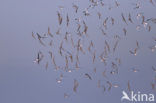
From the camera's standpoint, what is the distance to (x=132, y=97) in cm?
471

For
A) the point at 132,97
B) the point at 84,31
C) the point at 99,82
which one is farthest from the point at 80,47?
the point at 132,97

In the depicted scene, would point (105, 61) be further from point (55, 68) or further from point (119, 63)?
point (55, 68)

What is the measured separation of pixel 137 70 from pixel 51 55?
3.61 ft

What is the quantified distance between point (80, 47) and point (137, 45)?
0.72 m

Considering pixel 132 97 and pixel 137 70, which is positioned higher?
pixel 137 70

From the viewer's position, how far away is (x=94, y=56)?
181 inches

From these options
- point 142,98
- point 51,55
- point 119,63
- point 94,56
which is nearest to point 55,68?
point 51,55

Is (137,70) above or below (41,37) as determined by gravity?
below

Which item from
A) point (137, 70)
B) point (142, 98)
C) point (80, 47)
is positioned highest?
point (80, 47)

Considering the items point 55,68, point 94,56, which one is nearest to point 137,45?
point 94,56

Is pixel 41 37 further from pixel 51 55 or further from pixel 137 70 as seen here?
Answer: pixel 137 70

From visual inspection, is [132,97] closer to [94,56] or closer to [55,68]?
[94,56]

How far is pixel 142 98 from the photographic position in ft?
15.4

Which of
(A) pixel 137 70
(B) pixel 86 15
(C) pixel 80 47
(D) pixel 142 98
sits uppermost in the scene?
(B) pixel 86 15
